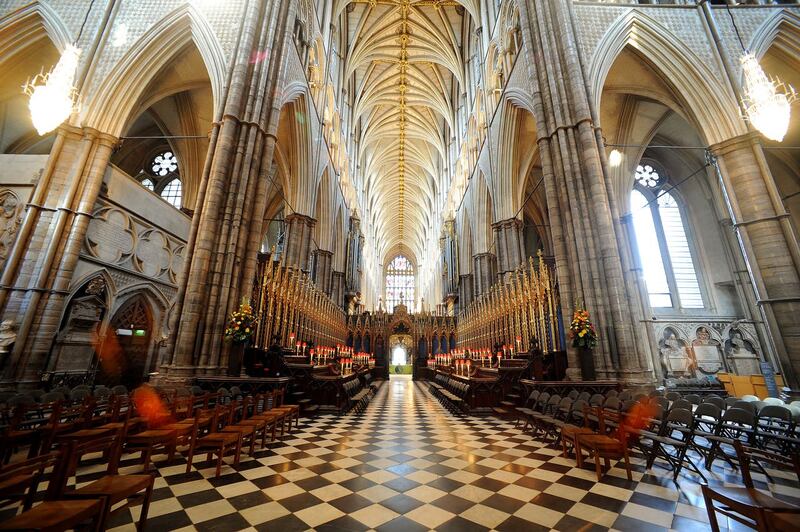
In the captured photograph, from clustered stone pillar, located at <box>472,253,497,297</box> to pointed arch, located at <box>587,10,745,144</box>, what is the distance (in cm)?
985

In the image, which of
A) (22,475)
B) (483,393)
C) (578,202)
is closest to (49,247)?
(22,475)

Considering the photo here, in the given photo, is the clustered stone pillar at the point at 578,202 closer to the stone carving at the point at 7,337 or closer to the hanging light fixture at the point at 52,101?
the hanging light fixture at the point at 52,101

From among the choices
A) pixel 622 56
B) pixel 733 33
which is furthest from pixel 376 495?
pixel 733 33

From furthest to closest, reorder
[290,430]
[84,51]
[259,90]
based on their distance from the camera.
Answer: [84,51] → [259,90] → [290,430]

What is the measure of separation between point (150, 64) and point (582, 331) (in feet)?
49.6

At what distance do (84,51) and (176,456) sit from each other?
41.7ft

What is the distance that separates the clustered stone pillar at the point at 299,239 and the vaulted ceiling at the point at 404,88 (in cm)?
1333

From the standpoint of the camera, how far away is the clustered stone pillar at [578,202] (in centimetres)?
750

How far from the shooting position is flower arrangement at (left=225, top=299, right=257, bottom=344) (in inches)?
279

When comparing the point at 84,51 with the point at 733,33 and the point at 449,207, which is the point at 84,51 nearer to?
the point at 733,33

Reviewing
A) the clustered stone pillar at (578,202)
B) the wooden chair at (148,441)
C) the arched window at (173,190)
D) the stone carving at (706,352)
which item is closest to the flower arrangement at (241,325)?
the wooden chair at (148,441)

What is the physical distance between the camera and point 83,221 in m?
8.41

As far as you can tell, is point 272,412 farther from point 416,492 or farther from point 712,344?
point 712,344

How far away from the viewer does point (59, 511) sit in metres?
1.68
